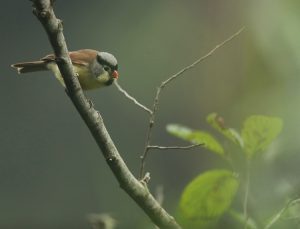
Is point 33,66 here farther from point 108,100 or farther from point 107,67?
point 108,100

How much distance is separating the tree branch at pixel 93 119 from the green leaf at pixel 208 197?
0.16 feet

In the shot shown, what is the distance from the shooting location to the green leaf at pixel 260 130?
1317 mm

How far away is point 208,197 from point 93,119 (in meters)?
0.28

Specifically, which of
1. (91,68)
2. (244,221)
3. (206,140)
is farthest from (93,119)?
(91,68)

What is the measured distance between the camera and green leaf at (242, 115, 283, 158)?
4.32 feet

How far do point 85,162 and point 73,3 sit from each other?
0.63 m

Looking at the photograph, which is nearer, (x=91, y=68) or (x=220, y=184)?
(x=220, y=184)

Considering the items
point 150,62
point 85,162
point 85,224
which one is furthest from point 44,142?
point 150,62

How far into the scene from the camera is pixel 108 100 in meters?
2.63

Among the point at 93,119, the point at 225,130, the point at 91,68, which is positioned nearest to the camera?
the point at 93,119

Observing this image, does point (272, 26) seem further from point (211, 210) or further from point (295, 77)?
point (211, 210)

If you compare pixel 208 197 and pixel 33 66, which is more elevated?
pixel 33 66

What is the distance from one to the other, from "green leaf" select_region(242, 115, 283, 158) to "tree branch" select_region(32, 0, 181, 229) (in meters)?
0.23

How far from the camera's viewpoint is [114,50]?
2.60 meters
